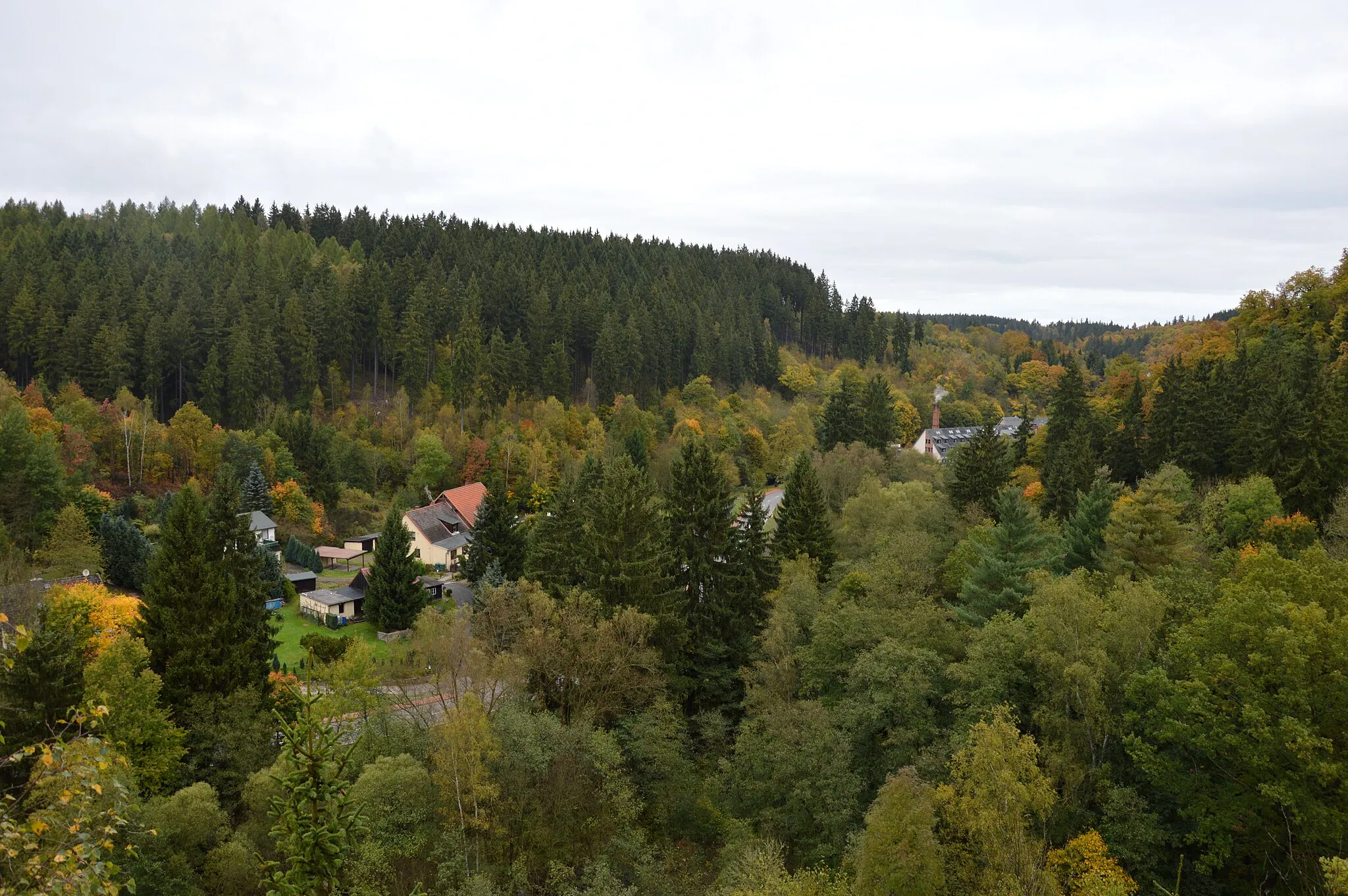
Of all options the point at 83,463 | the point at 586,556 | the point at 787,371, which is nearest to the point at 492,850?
the point at 586,556

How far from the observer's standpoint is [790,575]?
38375 mm

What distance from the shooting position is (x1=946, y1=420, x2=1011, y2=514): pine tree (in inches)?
1831

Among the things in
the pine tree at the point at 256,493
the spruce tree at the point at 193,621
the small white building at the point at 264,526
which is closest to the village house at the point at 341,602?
the small white building at the point at 264,526

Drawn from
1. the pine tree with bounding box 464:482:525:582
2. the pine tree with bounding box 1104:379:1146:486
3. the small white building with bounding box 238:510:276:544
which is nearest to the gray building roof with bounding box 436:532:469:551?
the pine tree with bounding box 464:482:525:582

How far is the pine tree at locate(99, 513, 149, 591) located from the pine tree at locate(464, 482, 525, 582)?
20640 millimetres

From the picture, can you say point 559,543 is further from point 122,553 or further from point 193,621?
point 122,553

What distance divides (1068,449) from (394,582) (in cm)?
4307

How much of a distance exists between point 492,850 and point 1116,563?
1046 inches

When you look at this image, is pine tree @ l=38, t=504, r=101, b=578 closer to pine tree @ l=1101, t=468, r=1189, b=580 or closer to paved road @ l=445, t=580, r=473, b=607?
paved road @ l=445, t=580, r=473, b=607

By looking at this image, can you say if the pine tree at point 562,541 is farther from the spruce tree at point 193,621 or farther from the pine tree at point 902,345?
the pine tree at point 902,345

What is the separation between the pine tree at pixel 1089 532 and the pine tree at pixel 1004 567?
2.54m

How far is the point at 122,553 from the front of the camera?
51.3 metres

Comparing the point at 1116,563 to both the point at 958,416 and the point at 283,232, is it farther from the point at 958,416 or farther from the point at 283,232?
the point at 283,232

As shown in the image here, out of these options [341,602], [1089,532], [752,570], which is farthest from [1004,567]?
[341,602]
